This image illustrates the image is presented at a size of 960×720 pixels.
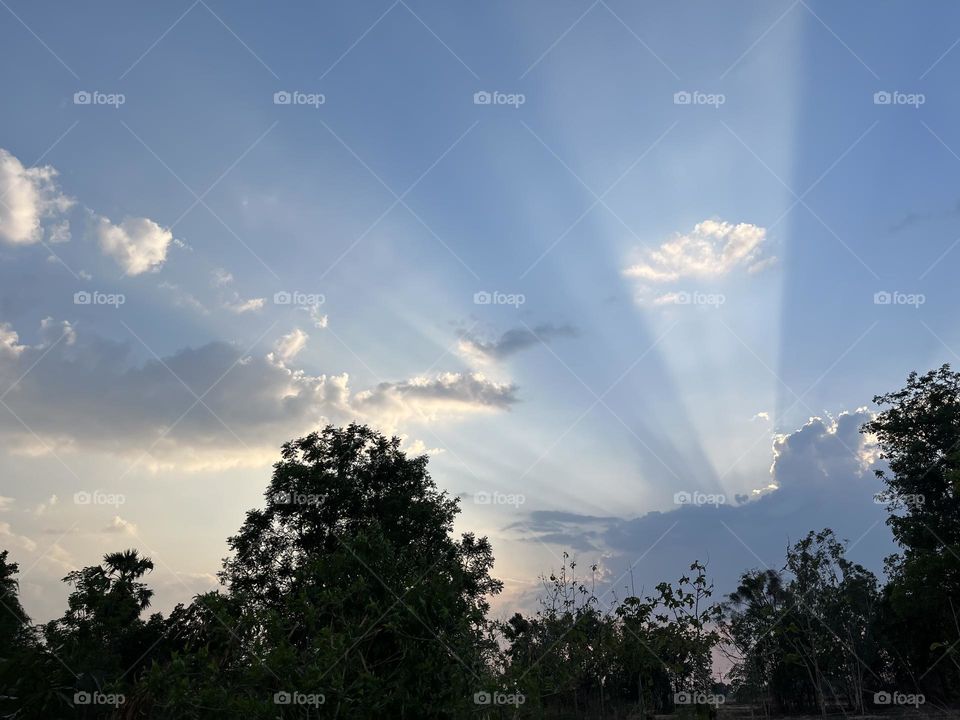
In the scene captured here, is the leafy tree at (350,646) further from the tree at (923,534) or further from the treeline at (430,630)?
the tree at (923,534)

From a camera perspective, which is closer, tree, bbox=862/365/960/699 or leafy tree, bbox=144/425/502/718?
leafy tree, bbox=144/425/502/718

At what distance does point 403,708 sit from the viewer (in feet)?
26.5

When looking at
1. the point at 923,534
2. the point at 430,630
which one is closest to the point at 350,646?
the point at 430,630

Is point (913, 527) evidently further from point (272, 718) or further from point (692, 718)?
point (272, 718)

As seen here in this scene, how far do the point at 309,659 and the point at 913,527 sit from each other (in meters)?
32.9

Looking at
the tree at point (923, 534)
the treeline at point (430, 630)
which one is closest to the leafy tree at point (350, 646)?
the treeline at point (430, 630)

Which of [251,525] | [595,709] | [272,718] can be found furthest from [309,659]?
[251,525]

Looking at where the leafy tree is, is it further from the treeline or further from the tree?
the tree

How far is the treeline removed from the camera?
8297 millimetres

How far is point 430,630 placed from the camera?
28.1 feet

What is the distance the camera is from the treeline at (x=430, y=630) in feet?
27.2

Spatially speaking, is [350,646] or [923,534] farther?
[923,534]

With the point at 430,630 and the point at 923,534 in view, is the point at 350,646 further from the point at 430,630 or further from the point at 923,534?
the point at 923,534

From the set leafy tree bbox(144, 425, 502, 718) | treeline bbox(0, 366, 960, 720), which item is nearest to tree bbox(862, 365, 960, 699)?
treeline bbox(0, 366, 960, 720)
